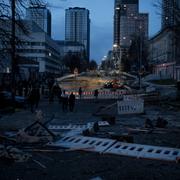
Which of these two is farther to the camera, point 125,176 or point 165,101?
point 165,101

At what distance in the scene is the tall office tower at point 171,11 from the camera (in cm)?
4743

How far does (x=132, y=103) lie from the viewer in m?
30.8

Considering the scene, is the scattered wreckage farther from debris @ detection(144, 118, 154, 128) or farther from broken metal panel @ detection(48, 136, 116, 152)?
debris @ detection(144, 118, 154, 128)

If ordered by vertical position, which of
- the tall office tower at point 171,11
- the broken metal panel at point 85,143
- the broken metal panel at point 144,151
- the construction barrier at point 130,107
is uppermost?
the tall office tower at point 171,11

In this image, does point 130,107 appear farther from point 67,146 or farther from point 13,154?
point 13,154

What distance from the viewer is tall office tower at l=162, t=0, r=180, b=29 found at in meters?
47.4

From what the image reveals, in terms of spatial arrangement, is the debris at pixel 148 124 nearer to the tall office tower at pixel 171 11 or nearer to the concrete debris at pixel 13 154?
the concrete debris at pixel 13 154

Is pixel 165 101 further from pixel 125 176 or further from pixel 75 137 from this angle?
pixel 125 176

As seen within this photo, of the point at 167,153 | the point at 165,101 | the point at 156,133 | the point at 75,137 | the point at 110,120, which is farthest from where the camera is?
the point at 165,101

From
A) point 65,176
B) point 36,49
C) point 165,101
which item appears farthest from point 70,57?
point 65,176

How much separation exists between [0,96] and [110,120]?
14.7m

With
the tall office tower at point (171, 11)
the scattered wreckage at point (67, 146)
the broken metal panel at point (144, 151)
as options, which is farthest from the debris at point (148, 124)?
the tall office tower at point (171, 11)

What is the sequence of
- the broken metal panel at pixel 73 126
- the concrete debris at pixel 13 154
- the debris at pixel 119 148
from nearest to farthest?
the concrete debris at pixel 13 154, the debris at pixel 119 148, the broken metal panel at pixel 73 126

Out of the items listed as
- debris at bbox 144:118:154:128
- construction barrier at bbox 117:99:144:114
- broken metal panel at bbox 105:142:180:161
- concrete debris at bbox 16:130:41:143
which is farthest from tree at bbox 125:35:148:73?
broken metal panel at bbox 105:142:180:161
